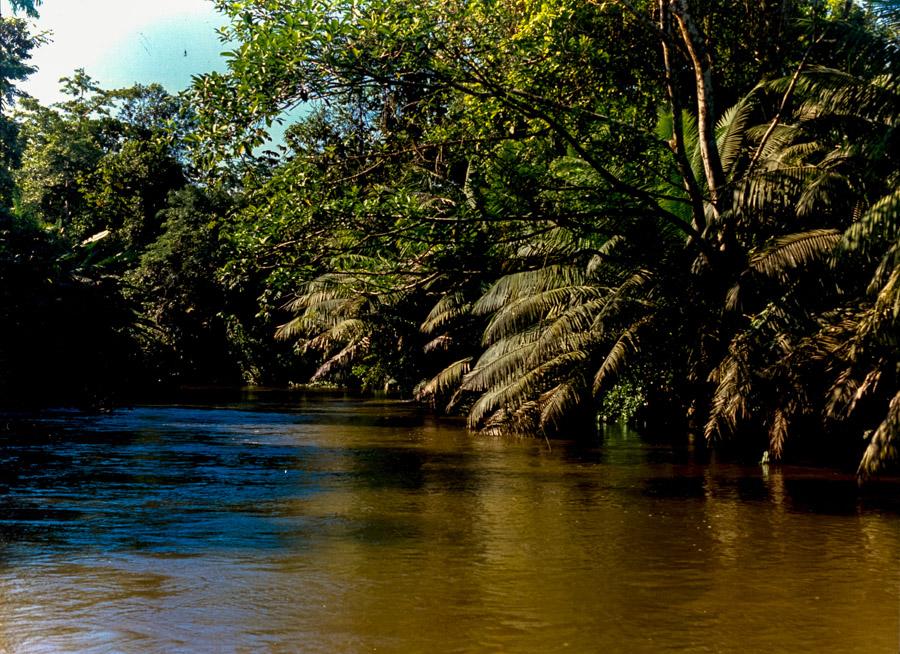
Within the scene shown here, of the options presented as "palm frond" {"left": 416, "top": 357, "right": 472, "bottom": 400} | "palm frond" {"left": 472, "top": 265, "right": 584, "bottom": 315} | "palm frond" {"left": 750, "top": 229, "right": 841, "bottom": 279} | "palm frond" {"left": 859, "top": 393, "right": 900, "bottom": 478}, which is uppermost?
"palm frond" {"left": 472, "top": 265, "right": 584, "bottom": 315}

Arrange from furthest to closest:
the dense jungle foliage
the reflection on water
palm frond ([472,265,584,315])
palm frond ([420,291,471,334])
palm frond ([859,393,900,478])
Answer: palm frond ([420,291,471,334]) → palm frond ([472,265,584,315]) → the dense jungle foliage → palm frond ([859,393,900,478]) → the reflection on water

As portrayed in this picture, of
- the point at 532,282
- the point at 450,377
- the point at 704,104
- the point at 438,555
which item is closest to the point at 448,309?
the point at 450,377

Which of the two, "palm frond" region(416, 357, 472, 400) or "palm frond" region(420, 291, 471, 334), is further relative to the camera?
"palm frond" region(420, 291, 471, 334)

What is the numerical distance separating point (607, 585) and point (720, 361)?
28.8 ft

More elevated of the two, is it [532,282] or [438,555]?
[532,282]

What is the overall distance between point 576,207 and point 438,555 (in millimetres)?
8632

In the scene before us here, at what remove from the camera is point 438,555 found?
794 centimetres

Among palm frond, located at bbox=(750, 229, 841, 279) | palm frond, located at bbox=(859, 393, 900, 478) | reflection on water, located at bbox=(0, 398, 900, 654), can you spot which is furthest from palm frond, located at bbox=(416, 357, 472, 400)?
palm frond, located at bbox=(859, 393, 900, 478)

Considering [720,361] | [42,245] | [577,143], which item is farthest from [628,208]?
[42,245]

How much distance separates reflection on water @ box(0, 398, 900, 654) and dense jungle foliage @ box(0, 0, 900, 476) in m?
1.79

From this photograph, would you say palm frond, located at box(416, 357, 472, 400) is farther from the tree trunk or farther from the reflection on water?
the tree trunk

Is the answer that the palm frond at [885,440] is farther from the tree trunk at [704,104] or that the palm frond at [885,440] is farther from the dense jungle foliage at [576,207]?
the tree trunk at [704,104]

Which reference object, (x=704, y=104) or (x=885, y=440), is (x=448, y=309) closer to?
(x=704, y=104)

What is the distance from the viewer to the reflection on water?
18.8 feet
